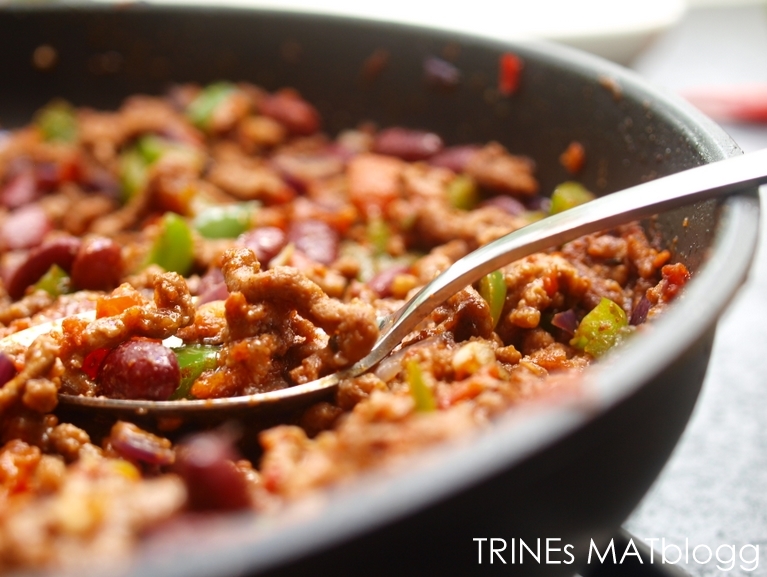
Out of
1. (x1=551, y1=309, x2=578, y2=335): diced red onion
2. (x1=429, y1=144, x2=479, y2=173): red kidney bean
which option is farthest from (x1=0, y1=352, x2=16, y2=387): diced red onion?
(x1=429, y1=144, x2=479, y2=173): red kidney bean

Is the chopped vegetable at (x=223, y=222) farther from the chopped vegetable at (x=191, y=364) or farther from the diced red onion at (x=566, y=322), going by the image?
the diced red onion at (x=566, y=322)

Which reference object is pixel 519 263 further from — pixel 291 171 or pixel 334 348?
pixel 291 171

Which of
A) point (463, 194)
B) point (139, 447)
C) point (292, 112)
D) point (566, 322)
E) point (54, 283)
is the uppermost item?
point (292, 112)

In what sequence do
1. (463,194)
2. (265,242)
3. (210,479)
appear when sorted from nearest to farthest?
(210,479)
(265,242)
(463,194)

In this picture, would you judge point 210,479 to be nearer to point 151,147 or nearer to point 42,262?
point 42,262

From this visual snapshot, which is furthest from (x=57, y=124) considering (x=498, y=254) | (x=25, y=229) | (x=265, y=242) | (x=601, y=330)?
(x=601, y=330)

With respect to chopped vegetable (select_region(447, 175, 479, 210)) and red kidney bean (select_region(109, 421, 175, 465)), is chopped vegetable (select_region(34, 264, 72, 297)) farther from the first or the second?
chopped vegetable (select_region(447, 175, 479, 210))
